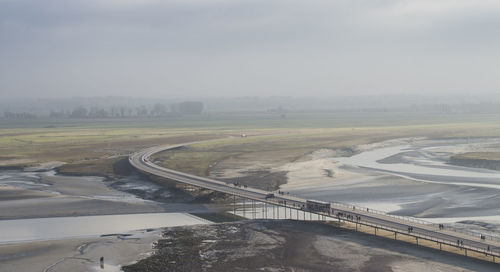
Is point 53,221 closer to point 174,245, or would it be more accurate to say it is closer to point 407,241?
point 174,245

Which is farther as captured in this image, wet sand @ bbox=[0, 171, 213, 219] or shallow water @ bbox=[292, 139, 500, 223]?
wet sand @ bbox=[0, 171, 213, 219]

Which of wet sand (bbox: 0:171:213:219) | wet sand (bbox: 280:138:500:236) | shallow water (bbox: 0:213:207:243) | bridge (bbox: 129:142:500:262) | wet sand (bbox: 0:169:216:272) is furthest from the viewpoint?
wet sand (bbox: 0:171:213:219)

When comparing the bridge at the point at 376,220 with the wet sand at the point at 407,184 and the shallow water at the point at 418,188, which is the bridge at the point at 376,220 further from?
the wet sand at the point at 407,184

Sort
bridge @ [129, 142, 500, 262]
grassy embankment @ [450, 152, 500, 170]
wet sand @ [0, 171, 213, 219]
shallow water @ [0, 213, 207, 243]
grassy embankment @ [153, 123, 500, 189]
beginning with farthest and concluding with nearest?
1. grassy embankment @ [450, 152, 500, 170]
2. grassy embankment @ [153, 123, 500, 189]
3. wet sand @ [0, 171, 213, 219]
4. shallow water @ [0, 213, 207, 243]
5. bridge @ [129, 142, 500, 262]

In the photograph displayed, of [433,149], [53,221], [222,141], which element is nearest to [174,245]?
[53,221]

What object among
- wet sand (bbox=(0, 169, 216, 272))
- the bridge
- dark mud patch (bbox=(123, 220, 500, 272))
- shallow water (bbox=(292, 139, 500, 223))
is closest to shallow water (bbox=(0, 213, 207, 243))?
wet sand (bbox=(0, 169, 216, 272))

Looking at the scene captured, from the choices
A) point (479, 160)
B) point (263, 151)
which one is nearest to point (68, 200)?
point (263, 151)

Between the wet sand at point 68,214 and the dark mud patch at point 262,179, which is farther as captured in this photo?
the dark mud patch at point 262,179

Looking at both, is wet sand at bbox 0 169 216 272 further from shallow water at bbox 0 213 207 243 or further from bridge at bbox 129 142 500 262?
bridge at bbox 129 142 500 262

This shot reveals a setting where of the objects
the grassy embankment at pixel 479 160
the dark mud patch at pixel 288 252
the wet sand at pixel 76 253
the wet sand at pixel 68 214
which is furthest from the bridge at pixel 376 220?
the grassy embankment at pixel 479 160
